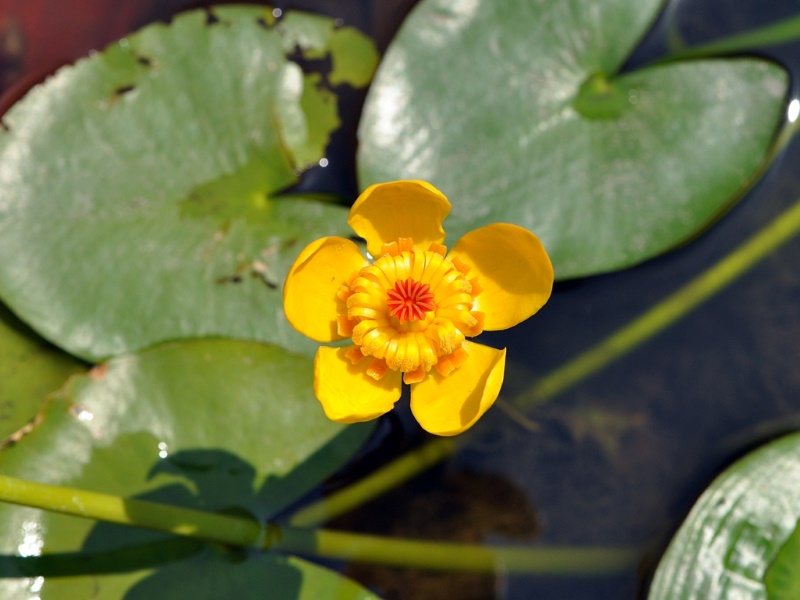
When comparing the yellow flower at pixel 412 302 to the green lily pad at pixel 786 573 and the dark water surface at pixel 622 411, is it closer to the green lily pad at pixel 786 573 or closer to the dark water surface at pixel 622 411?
the dark water surface at pixel 622 411

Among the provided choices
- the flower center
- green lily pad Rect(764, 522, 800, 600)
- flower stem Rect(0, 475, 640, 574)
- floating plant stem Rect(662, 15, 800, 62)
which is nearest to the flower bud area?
the flower center

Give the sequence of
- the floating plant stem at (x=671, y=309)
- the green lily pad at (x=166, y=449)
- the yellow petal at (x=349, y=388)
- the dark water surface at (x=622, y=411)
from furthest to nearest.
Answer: the floating plant stem at (x=671, y=309) < the dark water surface at (x=622, y=411) < the green lily pad at (x=166, y=449) < the yellow petal at (x=349, y=388)

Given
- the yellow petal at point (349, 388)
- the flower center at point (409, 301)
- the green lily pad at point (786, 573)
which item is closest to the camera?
the yellow petal at point (349, 388)

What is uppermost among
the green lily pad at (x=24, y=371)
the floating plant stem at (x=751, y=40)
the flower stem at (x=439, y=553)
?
the floating plant stem at (x=751, y=40)

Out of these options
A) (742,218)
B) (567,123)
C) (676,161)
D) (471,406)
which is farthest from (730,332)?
(471,406)

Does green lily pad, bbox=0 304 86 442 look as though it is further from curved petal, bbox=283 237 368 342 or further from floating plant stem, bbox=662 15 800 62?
floating plant stem, bbox=662 15 800 62

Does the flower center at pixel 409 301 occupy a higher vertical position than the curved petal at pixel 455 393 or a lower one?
higher

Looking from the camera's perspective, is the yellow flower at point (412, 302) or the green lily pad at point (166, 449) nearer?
the yellow flower at point (412, 302)

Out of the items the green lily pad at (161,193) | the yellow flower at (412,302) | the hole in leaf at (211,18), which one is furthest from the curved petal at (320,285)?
the hole in leaf at (211,18)
